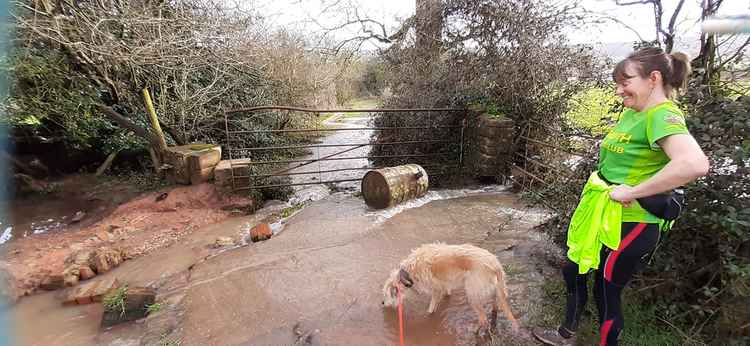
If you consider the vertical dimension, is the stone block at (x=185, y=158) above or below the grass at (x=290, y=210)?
above

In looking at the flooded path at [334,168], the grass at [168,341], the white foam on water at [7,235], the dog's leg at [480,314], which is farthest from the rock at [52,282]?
the dog's leg at [480,314]

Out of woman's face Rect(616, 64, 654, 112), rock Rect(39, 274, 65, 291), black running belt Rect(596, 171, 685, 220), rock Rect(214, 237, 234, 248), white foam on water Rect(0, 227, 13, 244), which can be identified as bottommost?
rock Rect(39, 274, 65, 291)

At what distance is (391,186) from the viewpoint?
5.21m

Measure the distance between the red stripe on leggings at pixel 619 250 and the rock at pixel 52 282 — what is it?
207 inches

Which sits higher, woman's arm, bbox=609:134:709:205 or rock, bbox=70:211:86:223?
woman's arm, bbox=609:134:709:205

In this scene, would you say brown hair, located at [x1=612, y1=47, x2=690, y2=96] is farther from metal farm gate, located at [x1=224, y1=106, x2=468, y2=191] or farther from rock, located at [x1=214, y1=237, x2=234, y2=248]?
rock, located at [x1=214, y1=237, x2=234, y2=248]

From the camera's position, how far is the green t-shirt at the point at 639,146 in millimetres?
1420

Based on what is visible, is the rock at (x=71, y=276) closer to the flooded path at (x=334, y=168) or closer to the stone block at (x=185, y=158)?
the stone block at (x=185, y=158)

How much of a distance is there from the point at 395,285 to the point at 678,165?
1.89 m

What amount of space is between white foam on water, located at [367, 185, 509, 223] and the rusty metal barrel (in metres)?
0.09

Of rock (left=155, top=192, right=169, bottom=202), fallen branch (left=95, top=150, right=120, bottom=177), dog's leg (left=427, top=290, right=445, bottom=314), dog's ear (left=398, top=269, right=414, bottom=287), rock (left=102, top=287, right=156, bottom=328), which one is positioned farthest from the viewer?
fallen branch (left=95, top=150, right=120, bottom=177)

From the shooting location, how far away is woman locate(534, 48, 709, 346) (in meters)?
1.39

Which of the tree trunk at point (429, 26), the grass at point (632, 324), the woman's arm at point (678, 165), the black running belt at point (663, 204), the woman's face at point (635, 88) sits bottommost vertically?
the grass at point (632, 324)

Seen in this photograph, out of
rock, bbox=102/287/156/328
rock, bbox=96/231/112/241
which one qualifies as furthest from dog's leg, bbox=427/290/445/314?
rock, bbox=96/231/112/241
